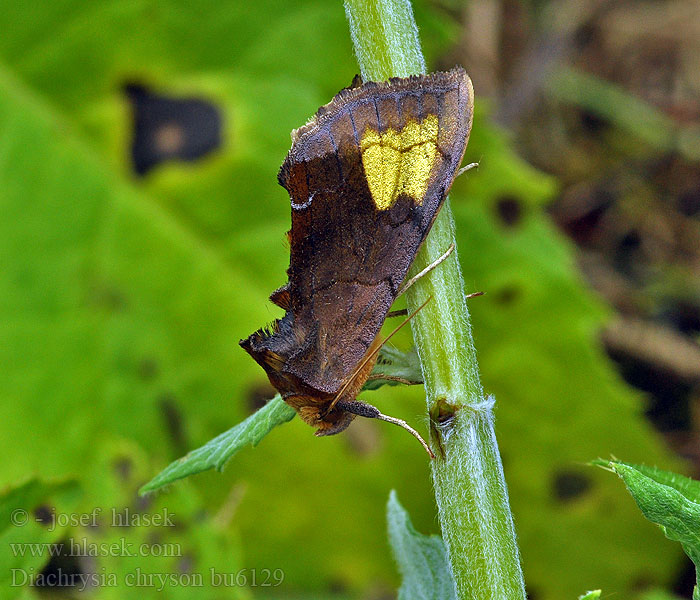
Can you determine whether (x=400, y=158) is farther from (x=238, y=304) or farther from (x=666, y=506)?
(x=238, y=304)

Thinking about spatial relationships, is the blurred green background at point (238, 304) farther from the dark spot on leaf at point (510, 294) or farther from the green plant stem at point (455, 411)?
the green plant stem at point (455, 411)

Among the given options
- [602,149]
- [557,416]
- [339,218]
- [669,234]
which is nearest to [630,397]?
[557,416]

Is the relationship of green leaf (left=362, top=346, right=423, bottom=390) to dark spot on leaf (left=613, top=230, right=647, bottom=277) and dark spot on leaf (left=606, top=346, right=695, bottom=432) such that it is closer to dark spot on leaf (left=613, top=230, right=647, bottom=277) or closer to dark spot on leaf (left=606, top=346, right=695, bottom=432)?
dark spot on leaf (left=606, top=346, right=695, bottom=432)

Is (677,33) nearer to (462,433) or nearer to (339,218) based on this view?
(339,218)

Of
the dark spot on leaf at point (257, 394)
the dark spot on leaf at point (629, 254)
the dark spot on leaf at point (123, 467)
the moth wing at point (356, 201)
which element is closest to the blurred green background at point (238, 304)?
the dark spot on leaf at point (257, 394)

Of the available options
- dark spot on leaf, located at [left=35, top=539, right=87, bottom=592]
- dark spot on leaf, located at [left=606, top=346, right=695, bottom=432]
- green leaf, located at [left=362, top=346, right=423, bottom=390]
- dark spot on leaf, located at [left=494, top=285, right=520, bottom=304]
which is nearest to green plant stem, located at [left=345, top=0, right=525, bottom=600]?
green leaf, located at [left=362, top=346, right=423, bottom=390]

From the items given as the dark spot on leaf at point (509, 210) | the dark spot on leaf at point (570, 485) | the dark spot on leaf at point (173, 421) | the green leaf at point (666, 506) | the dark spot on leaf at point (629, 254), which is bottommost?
the green leaf at point (666, 506)
